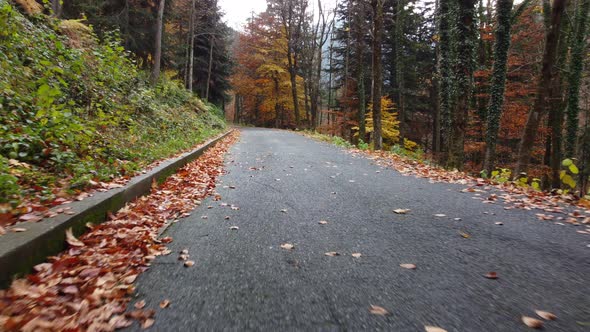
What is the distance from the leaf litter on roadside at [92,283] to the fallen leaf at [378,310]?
126 cm

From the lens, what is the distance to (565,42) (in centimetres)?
1379

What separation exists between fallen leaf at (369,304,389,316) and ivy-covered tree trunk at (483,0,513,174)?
34.3 ft

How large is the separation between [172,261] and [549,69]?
34.9ft

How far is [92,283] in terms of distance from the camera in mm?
2074

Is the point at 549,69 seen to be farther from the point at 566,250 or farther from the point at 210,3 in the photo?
the point at 210,3

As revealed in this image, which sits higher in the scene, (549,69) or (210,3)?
(210,3)

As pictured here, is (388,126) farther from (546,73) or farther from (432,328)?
(432,328)

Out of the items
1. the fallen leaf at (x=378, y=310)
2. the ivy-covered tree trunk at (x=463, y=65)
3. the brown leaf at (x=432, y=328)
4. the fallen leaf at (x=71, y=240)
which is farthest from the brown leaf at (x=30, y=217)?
the ivy-covered tree trunk at (x=463, y=65)

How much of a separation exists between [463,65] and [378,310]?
9.12 meters

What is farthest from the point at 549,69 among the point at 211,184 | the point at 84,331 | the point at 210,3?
the point at 210,3

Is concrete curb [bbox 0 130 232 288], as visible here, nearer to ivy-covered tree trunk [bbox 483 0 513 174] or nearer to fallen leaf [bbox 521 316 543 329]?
fallen leaf [bbox 521 316 543 329]

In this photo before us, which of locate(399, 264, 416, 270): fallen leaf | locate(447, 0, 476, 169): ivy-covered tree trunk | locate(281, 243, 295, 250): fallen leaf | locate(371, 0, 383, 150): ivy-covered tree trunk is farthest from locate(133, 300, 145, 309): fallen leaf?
locate(371, 0, 383, 150): ivy-covered tree trunk

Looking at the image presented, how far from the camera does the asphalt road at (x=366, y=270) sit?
177 centimetres

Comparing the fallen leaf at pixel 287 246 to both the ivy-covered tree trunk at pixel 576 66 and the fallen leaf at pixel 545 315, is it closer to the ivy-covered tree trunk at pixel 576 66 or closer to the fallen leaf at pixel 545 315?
the fallen leaf at pixel 545 315
